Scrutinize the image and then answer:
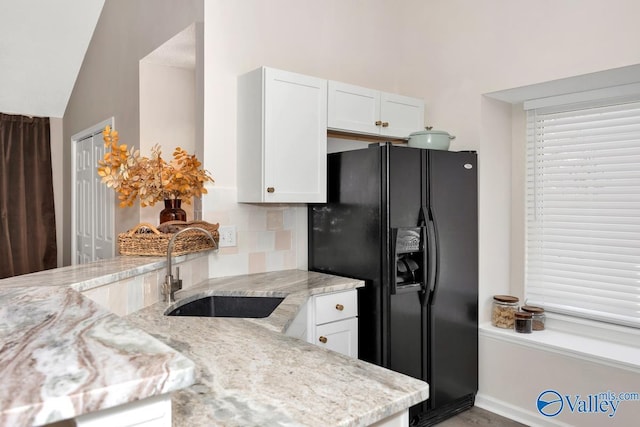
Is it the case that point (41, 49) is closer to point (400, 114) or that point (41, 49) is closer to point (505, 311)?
point (400, 114)

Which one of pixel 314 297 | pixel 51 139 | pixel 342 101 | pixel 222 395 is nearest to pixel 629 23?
pixel 342 101

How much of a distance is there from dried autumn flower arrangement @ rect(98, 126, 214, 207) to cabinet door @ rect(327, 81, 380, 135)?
94 cm

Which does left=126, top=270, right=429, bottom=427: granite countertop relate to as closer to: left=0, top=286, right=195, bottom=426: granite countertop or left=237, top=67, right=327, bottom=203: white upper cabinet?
left=0, top=286, right=195, bottom=426: granite countertop

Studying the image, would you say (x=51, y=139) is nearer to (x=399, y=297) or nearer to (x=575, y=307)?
(x=399, y=297)

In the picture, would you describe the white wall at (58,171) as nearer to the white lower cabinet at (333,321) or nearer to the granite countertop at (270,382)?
the white lower cabinet at (333,321)

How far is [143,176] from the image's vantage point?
2.20 m

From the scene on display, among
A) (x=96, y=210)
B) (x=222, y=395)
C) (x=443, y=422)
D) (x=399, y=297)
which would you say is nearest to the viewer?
(x=222, y=395)

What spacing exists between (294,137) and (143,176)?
85cm

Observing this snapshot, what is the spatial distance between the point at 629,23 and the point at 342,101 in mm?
1575

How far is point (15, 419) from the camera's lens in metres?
0.48

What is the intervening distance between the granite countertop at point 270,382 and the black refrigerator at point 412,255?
105cm

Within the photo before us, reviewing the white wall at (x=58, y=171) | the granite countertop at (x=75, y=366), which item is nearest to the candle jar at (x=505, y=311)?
the granite countertop at (x=75, y=366)

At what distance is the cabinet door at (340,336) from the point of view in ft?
8.10

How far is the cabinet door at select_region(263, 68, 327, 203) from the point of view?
2523 mm
